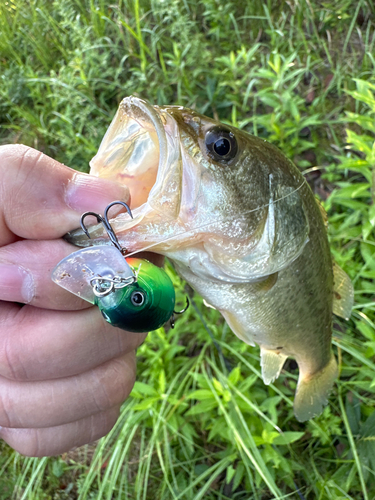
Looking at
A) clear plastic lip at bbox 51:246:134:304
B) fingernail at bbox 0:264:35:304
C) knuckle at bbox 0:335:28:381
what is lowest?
knuckle at bbox 0:335:28:381

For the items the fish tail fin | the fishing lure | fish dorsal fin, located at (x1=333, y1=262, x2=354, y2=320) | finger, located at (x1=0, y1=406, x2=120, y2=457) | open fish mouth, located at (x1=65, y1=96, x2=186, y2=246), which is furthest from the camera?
the fish tail fin

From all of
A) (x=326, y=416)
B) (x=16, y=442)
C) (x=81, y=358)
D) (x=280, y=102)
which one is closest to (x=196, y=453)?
(x=326, y=416)

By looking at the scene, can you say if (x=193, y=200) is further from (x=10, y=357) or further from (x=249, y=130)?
(x=249, y=130)

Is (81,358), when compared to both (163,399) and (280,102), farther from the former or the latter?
(280,102)

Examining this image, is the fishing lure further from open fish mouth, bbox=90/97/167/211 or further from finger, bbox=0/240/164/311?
open fish mouth, bbox=90/97/167/211

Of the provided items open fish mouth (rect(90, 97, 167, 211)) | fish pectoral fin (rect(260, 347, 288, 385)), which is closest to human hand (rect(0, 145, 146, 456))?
open fish mouth (rect(90, 97, 167, 211))

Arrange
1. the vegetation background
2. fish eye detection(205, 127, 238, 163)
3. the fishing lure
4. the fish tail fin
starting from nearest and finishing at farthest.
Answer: the fishing lure
fish eye detection(205, 127, 238, 163)
the fish tail fin
the vegetation background

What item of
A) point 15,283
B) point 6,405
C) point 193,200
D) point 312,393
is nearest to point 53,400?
point 6,405
